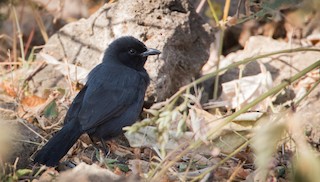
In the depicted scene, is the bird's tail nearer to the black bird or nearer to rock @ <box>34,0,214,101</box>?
the black bird

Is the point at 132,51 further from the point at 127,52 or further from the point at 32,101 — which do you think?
the point at 32,101

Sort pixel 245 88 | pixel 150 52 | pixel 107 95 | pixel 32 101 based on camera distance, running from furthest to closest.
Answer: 1. pixel 245 88
2. pixel 32 101
3. pixel 150 52
4. pixel 107 95

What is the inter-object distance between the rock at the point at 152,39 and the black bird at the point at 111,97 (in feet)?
0.92

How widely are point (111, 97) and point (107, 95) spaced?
0.13 feet

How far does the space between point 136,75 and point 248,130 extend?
117 centimetres

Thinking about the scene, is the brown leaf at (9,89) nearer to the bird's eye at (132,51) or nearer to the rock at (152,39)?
the rock at (152,39)

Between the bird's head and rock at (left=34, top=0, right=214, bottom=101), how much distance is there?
21 cm

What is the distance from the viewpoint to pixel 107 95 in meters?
5.80

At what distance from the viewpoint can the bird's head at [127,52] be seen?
249 inches

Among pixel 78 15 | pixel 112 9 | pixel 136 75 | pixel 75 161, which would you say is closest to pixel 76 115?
pixel 75 161

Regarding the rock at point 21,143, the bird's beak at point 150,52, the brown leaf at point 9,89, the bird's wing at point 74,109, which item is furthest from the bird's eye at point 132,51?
the rock at point 21,143

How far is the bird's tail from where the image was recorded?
4.92 metres

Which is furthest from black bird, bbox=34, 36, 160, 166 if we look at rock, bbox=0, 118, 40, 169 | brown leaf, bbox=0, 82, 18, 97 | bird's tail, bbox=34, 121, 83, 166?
brown leaf, bbox=0, 82, 18, 97

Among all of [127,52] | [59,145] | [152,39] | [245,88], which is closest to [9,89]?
[127,52]
